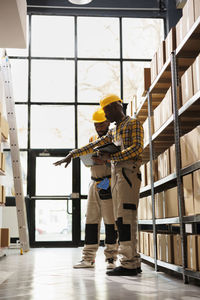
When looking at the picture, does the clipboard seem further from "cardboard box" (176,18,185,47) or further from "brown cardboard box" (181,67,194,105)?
"cardboard box" (176,18,185,47)

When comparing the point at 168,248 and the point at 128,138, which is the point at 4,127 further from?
the point at 168,248

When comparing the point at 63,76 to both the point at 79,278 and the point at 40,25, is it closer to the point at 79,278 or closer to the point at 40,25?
the point at 40,25

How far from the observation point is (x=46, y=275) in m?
3.56

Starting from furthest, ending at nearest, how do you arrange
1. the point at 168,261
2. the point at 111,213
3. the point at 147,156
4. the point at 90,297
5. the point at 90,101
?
the point at 90,101, the point at 147,156, the point at 111,213, the point at 168,261, the point at 90,297

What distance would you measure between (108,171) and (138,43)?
6015 millimetres

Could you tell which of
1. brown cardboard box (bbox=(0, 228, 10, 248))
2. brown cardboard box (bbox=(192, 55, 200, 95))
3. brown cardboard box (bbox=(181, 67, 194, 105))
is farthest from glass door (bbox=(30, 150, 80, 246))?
brown cardboard box (bbox=(192, 55, 200, 95))

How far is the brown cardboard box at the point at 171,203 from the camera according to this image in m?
3.24

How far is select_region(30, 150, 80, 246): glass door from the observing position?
8297 millimetres

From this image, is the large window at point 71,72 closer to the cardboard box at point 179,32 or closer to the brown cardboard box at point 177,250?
the brown cardboard box at point 177,250

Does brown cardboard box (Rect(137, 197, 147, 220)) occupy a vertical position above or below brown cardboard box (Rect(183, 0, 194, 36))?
below

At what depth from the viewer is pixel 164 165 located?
3572mm

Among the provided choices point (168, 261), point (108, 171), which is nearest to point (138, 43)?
point (108, 171)

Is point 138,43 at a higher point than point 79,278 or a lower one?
higher

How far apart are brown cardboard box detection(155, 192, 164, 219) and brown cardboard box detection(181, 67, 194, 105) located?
1.04 m
